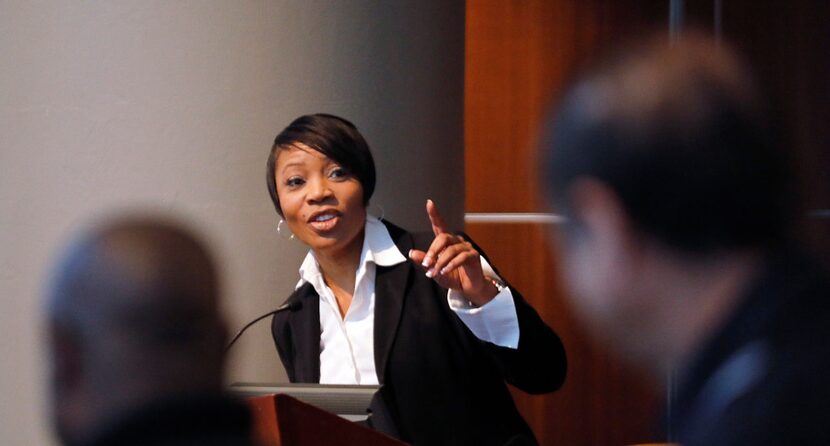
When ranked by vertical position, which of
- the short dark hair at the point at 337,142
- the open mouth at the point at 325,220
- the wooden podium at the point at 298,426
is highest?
the short dark hair at the point at 337,142

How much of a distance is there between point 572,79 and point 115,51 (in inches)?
Answer: 77.9

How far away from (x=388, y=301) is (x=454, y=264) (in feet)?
1.26

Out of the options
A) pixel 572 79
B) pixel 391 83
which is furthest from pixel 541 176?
pixel 391 83

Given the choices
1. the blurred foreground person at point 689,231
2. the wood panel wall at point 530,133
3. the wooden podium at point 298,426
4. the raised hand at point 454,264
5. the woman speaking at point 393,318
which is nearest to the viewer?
the blurred foreground person at point 689,231

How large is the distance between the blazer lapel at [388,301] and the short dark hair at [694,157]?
156cm

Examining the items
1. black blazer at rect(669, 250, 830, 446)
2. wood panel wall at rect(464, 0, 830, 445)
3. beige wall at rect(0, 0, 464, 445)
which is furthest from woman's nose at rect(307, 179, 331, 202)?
wood panel wall at rect(464, 0, 830, 445)

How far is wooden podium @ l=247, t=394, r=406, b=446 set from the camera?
1.44 meters

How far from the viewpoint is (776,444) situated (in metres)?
0.97

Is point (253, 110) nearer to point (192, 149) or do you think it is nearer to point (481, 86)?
point (192, 149)

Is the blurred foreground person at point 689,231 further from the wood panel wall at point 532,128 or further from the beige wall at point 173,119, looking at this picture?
the wood panel wall at point 532,128

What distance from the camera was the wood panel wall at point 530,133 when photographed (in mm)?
5449

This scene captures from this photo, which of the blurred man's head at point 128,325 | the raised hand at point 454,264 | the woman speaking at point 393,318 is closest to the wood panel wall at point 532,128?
the woman speaking at point 393,318

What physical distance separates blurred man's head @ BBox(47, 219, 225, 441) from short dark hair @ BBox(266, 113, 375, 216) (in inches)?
71.6

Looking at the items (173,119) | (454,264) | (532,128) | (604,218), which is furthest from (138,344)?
(532,128)
